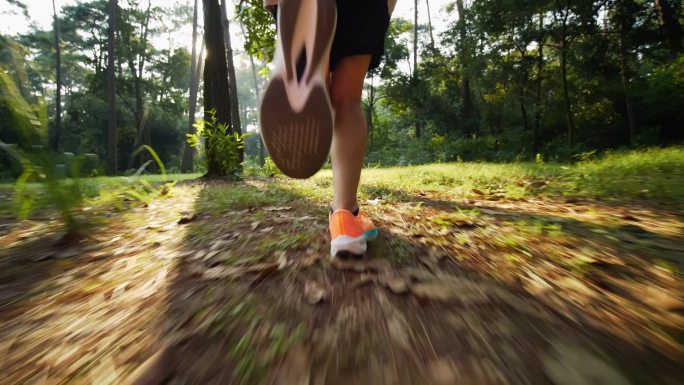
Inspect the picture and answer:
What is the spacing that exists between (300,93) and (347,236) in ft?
1.82

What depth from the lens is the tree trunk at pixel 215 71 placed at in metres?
5.97

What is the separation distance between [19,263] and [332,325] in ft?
4.25

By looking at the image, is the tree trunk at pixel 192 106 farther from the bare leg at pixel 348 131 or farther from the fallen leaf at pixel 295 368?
the fallen leaf at pixel 295 368

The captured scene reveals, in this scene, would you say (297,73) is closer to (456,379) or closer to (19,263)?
(456,379)

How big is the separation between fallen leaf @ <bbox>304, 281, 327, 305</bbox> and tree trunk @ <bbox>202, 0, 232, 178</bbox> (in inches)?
202

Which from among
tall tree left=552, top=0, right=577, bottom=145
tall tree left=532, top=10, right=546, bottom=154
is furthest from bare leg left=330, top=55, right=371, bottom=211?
tall tree left=532, top=10, right=546, bottom=154

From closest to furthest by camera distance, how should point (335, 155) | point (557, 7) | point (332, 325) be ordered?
point (332, 325), point (335, 155), point (557, 7)

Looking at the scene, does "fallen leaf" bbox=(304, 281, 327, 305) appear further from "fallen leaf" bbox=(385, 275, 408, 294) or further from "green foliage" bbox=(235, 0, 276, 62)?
"green foliage" bbox=(235, 0, 276, 62)

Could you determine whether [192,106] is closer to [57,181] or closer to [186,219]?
[186,219]

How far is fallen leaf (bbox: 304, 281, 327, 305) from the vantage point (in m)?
0.91

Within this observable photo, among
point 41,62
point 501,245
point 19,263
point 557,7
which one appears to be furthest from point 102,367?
point 41,62

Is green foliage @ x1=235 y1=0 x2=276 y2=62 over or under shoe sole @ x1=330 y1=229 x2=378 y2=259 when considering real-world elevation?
over

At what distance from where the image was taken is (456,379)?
23.0 inches

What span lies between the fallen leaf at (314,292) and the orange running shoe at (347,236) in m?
0.24
